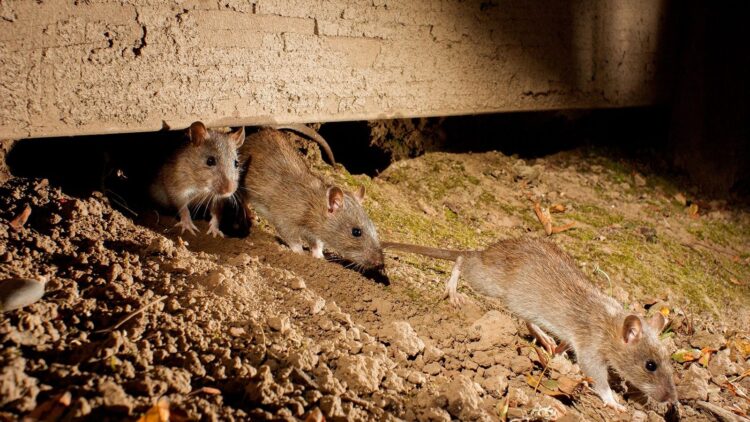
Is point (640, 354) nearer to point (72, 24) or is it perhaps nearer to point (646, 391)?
point (646, 391)

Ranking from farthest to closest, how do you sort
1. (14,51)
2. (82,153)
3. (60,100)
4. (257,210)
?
(257,210) → (82,153) → (60,100) → (14,51)

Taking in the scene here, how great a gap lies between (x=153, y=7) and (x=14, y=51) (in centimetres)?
87

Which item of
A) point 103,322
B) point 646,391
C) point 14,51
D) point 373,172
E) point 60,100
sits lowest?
point 646,391

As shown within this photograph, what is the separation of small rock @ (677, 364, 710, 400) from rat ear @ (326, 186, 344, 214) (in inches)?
110

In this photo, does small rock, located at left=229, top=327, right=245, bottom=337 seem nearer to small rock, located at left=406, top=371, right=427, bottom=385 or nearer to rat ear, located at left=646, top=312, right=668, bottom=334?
small rock, located at left=406, top=371, right=427, bottom=385

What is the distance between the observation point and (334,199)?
4070 mm

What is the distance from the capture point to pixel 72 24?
310 centimetres

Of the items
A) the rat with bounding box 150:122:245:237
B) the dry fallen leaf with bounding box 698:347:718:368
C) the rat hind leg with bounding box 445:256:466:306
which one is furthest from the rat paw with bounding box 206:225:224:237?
the dry fallen leaf with bounding box 698:347:718:368

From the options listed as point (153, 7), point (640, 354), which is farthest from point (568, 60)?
point (153, 7)

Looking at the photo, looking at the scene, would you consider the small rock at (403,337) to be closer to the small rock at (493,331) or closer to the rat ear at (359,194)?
the small rock at (493,331)

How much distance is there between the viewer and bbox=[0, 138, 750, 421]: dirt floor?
1943mm

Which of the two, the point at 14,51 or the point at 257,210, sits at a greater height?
the point at 14,51

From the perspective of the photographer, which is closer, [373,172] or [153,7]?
[153,7]

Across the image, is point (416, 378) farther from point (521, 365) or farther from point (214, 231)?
point (214, 231)
